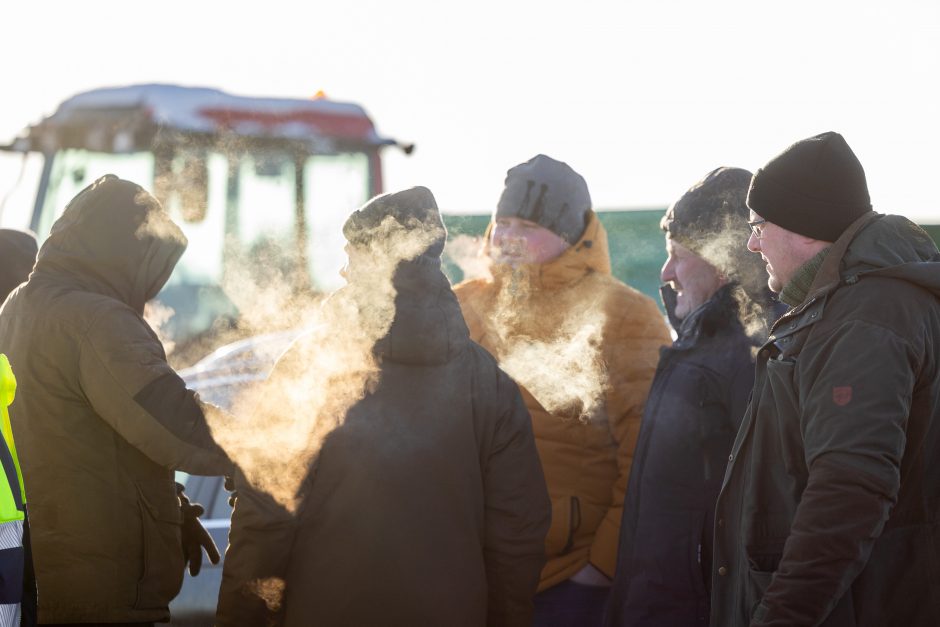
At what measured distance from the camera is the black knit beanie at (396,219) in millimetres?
3244

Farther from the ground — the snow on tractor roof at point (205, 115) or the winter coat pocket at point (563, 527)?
the snow on tractor roof at point (205, 115)

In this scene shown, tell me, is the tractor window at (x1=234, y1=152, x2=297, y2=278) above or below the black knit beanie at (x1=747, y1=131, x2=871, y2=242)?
below

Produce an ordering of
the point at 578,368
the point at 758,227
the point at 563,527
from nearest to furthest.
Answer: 1. the point at 758,227
2. the point at 563,527
3. the point at 578,368

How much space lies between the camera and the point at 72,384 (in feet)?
11.1

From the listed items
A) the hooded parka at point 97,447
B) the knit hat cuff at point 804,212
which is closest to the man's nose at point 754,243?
the knit hat cuff at point 804,212

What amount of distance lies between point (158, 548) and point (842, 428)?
203 cm

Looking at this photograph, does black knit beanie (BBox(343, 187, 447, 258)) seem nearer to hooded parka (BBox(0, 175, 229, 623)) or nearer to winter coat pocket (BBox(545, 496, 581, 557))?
hooded parka (BBox(0, 175, 229, 623))

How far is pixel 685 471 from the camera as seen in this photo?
141 inches

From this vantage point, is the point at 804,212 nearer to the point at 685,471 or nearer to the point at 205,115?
the point at 685,471

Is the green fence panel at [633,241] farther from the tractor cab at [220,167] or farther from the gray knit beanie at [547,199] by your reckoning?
the gray knit beanie at [547,199]

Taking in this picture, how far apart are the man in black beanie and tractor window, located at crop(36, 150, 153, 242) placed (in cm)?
900

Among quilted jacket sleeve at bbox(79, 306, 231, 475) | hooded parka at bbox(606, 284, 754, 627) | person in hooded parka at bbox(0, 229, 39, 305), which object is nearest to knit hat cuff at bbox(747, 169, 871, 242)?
hooded parka at bbox(606, 284, 754, 627)

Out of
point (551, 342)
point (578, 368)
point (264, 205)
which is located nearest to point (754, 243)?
point (578, 368)

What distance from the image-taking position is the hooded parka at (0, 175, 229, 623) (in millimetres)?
3324
